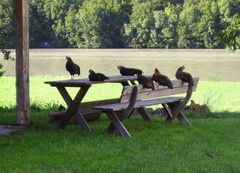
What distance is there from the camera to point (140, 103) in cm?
934

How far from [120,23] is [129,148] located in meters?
86.8

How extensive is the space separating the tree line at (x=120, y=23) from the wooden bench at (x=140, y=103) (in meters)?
70.9

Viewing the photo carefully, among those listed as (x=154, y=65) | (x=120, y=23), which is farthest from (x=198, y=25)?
(x=154, y=65)

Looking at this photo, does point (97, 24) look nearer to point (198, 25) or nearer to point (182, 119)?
point (198, 25)

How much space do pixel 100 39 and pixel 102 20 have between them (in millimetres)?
3058

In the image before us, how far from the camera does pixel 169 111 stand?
1021 centimetres

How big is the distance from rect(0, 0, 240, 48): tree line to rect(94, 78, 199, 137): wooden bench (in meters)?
70.9

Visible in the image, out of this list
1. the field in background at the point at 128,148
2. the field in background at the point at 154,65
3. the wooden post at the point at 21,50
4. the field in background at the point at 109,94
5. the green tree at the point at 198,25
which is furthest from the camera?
the green tree at the point at 198,25

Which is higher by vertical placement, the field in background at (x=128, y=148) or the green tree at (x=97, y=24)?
the field in background at (x=128, y=148)

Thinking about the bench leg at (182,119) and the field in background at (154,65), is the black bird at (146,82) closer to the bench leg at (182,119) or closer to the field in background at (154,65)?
the bench leg at (182,119)

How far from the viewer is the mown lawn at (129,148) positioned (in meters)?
6.81

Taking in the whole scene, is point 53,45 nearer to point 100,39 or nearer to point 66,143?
point 100,39

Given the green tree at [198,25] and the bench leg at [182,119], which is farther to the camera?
the green tree at [198,25]

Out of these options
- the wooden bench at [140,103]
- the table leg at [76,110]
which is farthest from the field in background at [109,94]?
the table leg at [76,110]
